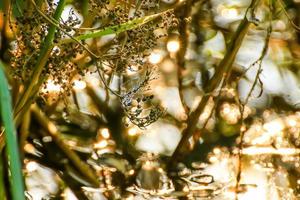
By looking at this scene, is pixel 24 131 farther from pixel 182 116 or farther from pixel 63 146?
pixel 182 116

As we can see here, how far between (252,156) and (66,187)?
61 centimetres

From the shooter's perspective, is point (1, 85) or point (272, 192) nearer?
point (1, 85)

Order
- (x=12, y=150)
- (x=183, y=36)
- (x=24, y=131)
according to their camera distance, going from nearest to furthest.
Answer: (x=12, y=150), (x=24, y=131), (x=183, y=36)

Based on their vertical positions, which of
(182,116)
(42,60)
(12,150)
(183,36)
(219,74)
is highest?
(183,36)

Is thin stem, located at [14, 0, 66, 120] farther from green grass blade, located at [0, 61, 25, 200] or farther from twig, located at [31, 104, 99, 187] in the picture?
green grass blade, located at [0, 61, 25, 200]

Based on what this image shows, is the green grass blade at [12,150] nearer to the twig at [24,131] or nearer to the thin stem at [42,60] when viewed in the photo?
the thin stem at [42,60]

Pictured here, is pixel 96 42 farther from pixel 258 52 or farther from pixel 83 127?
pixel 258 52

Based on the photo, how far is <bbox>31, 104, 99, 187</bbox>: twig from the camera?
1624mm

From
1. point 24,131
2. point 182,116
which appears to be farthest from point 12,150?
point 182,116

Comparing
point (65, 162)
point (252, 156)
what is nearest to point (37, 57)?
point (65, 162)

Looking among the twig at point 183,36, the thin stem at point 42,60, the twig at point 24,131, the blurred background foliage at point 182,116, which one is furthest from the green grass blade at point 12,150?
the twig at point 183,36

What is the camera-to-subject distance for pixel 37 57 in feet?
3.83

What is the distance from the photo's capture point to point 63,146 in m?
1.65

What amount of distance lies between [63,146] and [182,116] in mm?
413
